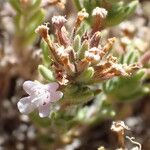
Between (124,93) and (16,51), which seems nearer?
(124,93)

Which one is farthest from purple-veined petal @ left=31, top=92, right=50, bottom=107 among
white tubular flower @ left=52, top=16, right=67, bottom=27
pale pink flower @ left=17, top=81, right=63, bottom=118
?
white tubular flower @ left=52, top=16, right=67, bottom=27

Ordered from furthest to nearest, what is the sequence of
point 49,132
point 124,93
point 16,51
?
point 16,51 < point 49,132 < point 124,93

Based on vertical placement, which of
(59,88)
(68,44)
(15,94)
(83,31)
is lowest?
(59,88)

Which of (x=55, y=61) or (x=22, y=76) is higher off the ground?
(x=22, y=76)

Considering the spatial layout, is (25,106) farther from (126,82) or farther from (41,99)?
(126,82)

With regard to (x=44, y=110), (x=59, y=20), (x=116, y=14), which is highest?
(x=116, y=14)

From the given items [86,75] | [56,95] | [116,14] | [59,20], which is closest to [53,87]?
[56,95]

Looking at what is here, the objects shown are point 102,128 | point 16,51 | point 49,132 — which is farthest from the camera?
point 102,128

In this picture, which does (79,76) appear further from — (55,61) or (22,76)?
(22,76)

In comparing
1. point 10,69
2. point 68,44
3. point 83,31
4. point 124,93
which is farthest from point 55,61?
point 10,69
